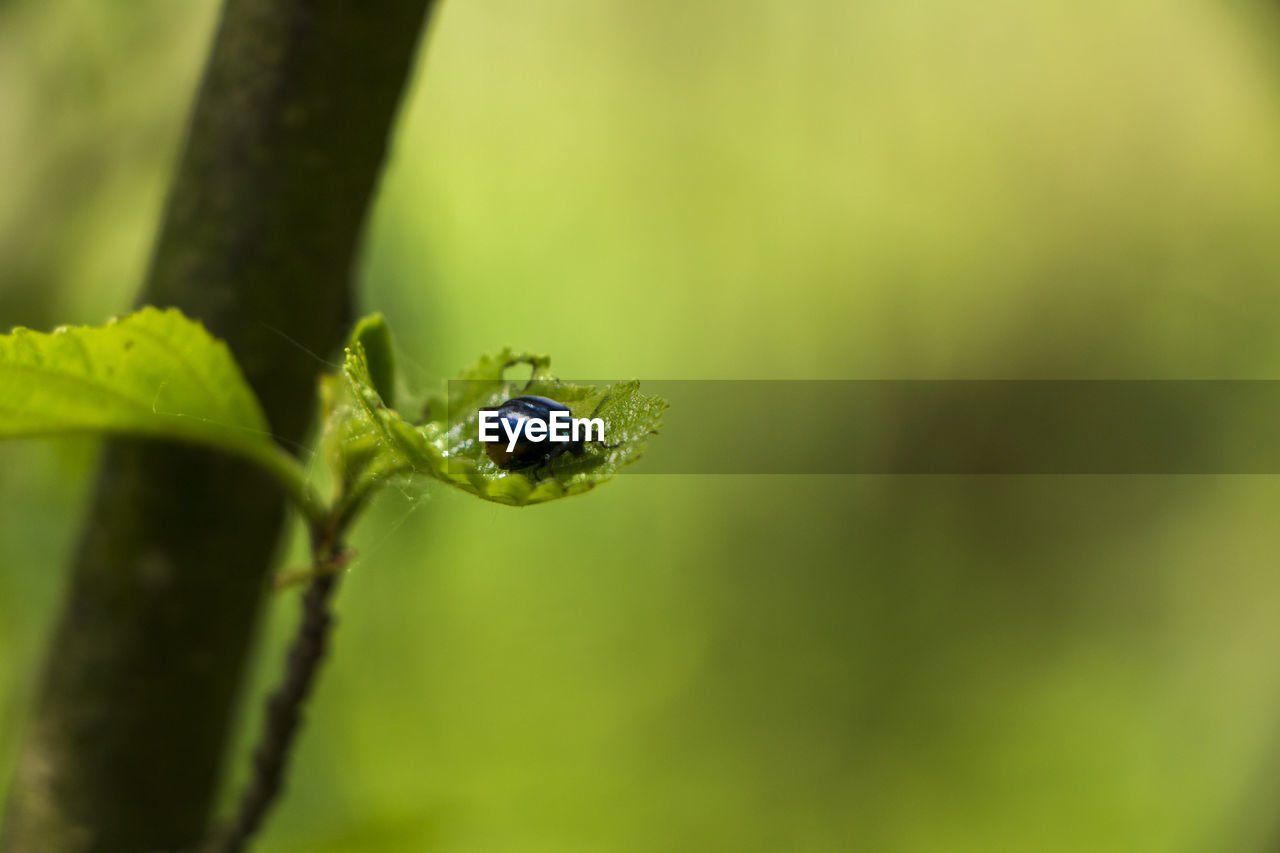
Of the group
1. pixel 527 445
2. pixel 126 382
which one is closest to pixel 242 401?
pixel 126 382

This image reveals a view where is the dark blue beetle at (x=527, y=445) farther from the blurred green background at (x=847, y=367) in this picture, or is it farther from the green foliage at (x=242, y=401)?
the blurred green background at (x=847, y=367)

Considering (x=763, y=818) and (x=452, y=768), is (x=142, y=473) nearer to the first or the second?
(x=452, y=768)

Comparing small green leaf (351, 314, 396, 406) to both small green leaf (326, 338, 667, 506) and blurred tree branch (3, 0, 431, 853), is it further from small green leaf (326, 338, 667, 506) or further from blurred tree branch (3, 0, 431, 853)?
blurred tree branch (3, 0, 431, 853)

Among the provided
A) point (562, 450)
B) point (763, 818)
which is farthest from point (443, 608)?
point (562, 450)

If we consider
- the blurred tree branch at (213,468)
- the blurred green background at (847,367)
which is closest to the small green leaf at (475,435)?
the blurred tree branch at (213,468)

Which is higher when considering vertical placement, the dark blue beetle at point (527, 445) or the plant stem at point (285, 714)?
the dark blue beetle at point (527, 445)

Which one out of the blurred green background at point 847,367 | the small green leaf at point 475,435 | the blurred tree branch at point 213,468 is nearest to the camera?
the small green leaf at point 475,435
